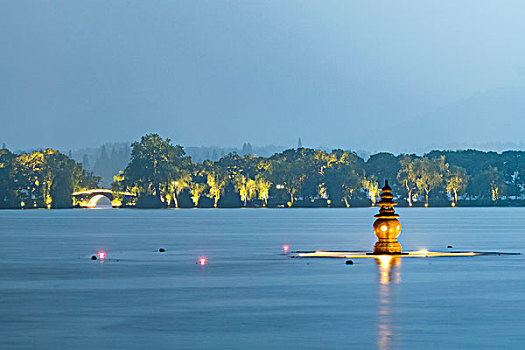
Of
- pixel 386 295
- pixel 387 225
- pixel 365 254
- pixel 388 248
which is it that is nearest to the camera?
pixel 386 295

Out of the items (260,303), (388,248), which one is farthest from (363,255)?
(260,303)

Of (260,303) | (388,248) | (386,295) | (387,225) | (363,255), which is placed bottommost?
(260,303)

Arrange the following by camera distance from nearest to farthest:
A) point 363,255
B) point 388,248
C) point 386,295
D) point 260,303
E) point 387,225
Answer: point 260,303 → point 386,295 → point 387,225 → point 388,248 → point 363,255

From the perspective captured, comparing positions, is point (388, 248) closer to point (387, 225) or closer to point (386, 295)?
point (387, 225)

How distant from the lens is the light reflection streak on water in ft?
82.2

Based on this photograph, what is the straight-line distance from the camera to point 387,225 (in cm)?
5538

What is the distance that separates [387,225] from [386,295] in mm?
20079

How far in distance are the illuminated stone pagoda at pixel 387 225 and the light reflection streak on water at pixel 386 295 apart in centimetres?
104

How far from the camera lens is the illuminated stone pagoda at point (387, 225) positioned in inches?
2152

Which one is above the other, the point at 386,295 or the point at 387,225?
the point at 387,225

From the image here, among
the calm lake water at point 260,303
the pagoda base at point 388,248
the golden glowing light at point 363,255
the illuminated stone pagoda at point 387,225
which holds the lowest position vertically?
the calm lake water at point 260,303

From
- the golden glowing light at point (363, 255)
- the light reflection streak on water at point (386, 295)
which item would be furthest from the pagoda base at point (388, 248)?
the light reflection streak on water at point (386, 295)

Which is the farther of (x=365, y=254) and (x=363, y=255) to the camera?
(x=365, y=254)

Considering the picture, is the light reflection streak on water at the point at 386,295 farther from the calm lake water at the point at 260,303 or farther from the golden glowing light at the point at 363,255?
the golden glowing light at the point at 363,255
